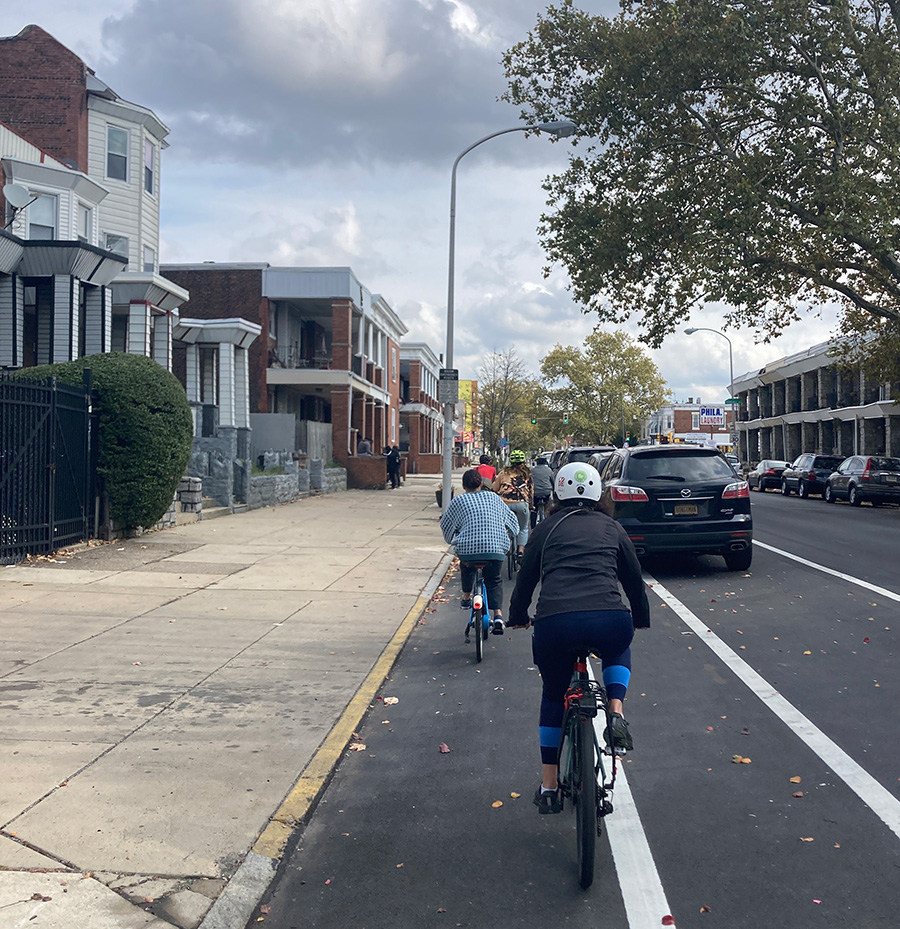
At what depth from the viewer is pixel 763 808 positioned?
Result: 15.5 ft

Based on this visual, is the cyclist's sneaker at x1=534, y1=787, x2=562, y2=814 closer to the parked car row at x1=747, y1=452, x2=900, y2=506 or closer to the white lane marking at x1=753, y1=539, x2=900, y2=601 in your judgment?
the white lane marking at x1=753, y1=539, x2=900, y2=601

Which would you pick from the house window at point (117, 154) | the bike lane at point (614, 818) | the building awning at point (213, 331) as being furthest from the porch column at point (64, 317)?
the bike lane at point (614, 818)

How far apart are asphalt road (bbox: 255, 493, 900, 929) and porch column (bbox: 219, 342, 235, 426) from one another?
17707 millimetres

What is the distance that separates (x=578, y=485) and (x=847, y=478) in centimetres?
3015

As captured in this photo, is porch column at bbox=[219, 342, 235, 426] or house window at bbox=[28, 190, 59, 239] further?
porch column at bbox=[219, 342, 235, 426]

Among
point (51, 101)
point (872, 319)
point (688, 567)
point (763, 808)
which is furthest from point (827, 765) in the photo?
point (872, 319)

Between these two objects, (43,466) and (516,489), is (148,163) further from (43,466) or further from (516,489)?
(516,489)

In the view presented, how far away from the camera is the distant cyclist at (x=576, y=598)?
4.25 meters

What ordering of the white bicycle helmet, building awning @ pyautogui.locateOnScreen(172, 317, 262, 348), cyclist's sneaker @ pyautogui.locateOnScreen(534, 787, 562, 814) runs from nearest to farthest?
1. cyclist's sneaker @ pyautogui.locateOnScreen(534, 787, 562, 814)
2. the white bicycle helmet
3. building awning @ pyautogui.locateOnScreen(172, 317, 262, 348)

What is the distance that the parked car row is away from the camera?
100 feet

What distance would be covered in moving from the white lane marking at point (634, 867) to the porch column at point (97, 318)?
18373mm

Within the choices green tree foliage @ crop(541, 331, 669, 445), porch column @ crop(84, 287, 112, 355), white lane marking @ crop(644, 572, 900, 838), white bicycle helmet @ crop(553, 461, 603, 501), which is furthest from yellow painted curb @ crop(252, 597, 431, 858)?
green tree foliage @ crop(541, 331, 669, 445)

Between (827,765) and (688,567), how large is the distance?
873 cm

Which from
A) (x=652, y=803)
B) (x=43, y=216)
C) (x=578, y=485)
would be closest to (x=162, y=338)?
(x=43, y=216)
